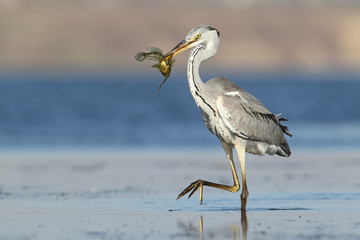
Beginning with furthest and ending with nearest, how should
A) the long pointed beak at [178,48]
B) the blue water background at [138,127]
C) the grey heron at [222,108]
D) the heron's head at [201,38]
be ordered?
the blue water background at [138,127]
the heron's head at [201,38]
the grey heron at [222,108]
the long pointed beak at [178,48]

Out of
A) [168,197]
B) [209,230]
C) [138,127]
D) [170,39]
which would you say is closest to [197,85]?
[168,197]

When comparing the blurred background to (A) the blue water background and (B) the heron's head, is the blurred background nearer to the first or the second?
(A) the blue water background

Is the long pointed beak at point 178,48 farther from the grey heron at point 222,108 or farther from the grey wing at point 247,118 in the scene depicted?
the grey wing at point 247,118

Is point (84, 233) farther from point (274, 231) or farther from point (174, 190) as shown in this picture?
point (174, 190)

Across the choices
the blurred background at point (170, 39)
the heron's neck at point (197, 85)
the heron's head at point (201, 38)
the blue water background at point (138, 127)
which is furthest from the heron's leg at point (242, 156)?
the blurred background at point (170, 39)

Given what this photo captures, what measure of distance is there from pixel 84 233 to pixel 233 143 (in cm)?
297

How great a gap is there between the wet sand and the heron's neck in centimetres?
122

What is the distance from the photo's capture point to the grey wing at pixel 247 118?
10883 mm

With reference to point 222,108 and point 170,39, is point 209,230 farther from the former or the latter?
point 170,39

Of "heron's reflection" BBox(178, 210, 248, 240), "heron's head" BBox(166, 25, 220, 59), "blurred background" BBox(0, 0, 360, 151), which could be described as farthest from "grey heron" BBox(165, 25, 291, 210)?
"blurred background" BBox(0, 0, 360, 151)

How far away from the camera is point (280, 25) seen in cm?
12644

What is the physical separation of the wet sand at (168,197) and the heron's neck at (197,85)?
47.9 inches

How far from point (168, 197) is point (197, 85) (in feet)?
5.44

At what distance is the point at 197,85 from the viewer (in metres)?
10.8
